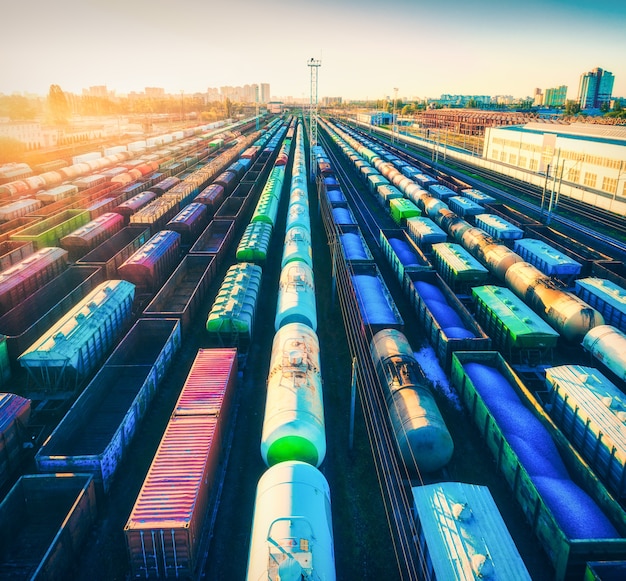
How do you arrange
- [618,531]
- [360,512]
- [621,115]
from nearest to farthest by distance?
[618,531] < [360,512] < [621,115]

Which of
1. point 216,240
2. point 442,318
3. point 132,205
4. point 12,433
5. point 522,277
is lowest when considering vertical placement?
point 12,433

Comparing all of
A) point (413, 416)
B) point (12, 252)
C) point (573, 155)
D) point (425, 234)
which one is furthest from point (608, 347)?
point (573, 155)

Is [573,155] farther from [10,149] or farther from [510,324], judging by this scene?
[10,149]

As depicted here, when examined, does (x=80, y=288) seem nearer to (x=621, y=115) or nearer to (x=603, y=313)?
(x=603, y=313)

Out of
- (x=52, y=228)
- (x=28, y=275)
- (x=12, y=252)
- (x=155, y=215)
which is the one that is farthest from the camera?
(x=155, y=215)

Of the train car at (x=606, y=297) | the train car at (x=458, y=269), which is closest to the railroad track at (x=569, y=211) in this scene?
the train car at (x=606, y=297)

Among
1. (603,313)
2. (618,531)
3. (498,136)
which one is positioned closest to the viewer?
(618,531)

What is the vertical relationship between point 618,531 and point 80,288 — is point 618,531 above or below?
below

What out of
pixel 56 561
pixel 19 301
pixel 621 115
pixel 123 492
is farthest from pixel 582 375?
pixel 621 115
